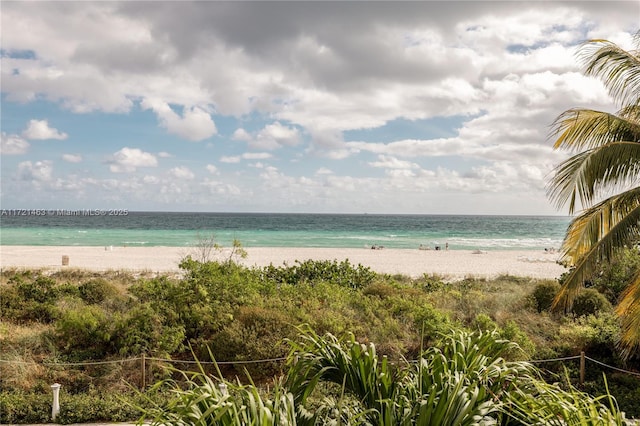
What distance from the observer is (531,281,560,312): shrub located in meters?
12.5

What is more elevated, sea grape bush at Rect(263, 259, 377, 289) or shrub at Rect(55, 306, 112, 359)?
sea grape bush at Rect(263, 259, 377, 289)

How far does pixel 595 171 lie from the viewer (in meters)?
6.91

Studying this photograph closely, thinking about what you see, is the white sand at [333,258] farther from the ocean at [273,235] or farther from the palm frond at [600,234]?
the palm frond at [600,234]

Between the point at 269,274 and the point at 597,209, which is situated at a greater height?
the point at 597,209

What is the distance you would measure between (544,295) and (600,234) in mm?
5977

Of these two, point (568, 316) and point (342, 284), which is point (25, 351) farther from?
Answer: point (568, 316)

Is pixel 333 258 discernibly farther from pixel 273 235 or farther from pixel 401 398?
pixel 401 398

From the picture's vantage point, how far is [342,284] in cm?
1483

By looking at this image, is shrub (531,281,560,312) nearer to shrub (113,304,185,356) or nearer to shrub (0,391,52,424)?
shrub (113,304,185,356)

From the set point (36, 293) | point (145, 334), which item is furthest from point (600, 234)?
point (36, 293)

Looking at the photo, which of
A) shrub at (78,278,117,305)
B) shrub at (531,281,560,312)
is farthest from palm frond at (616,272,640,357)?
shrub at (78,278,117,305)

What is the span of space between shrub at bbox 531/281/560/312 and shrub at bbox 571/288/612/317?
84 cm

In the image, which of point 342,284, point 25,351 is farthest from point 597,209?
point 25,351

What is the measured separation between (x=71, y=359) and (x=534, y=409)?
8893mm
